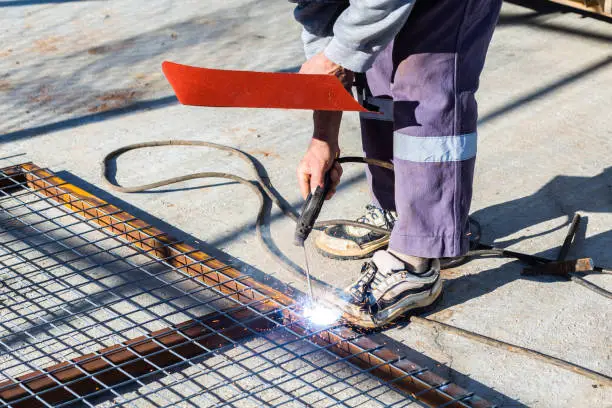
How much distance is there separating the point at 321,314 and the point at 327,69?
0.71 meters

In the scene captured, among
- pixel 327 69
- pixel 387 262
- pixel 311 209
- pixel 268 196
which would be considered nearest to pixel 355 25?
pixel 327 69

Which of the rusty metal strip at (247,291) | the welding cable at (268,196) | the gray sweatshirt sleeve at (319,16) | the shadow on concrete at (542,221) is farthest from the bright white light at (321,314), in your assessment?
the gray sweatshirt sleeve at (319,16)

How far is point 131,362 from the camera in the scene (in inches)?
86.3

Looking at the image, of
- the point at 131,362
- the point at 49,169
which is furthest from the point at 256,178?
the point at 131,362

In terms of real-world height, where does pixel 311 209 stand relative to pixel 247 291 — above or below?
above

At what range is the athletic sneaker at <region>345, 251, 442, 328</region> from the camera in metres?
2.36

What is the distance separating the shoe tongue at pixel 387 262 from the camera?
242 cm

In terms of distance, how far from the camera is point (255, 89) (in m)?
2.01

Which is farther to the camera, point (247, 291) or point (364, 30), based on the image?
point (247, 291)

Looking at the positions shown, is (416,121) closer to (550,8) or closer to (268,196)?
(268,196)

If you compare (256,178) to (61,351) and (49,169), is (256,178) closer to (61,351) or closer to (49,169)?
(49,169)

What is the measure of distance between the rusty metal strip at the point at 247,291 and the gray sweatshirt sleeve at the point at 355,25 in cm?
73

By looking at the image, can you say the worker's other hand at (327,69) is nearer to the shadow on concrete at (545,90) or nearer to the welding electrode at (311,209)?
the welding electrode at (311,209)

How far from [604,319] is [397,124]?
80 centimetres
